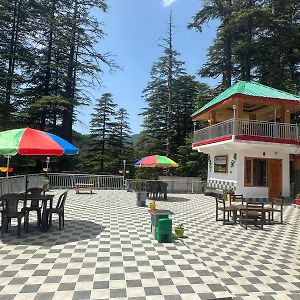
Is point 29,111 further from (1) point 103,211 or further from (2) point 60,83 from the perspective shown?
(1) point 103,211

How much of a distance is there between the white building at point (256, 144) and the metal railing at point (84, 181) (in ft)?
24.9

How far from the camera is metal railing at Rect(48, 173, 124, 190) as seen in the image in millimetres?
20906

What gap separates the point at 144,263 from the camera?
5.91 meters

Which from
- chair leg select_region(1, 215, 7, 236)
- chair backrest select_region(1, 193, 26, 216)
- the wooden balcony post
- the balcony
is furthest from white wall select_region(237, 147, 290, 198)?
chair leg select_region(1, 215, 7, 236)

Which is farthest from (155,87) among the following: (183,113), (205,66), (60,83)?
(60,83)

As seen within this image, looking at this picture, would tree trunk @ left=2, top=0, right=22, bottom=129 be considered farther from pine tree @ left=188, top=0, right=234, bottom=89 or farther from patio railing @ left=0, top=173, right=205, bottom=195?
pine tree @ left=188, top=0, right=234, bottom=89

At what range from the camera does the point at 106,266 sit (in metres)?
5.66

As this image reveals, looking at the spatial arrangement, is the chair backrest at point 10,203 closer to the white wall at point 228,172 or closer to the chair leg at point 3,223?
the chair leg at point 3,223

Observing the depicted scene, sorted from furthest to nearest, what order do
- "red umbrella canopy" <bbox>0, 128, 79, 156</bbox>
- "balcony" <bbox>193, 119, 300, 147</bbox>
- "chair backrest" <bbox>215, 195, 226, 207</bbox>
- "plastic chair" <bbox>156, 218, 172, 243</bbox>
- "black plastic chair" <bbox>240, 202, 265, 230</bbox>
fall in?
"balcony" <bbox>193, 119, 300, 147</bbox>
"chair backrest" <bbox>215, 195, 226, 207</bbox>
"black plastic chair" <bbox>240, 202, 265, 230</bbox>
"plastic chair" <bbox>156, 218, 172, 243</bbox>
"red umbrella canopy" <bbox>0, 128, 79, 156</bbox>

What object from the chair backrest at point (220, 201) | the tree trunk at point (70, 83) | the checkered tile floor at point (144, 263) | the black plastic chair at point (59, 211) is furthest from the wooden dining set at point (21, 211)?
the tree trunk at point (70, 83)

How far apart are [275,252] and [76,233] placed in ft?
17.8

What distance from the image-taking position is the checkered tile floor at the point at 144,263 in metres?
4.63

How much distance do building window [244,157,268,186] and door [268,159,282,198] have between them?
11.0 inches

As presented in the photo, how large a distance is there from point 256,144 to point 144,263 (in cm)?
1270
